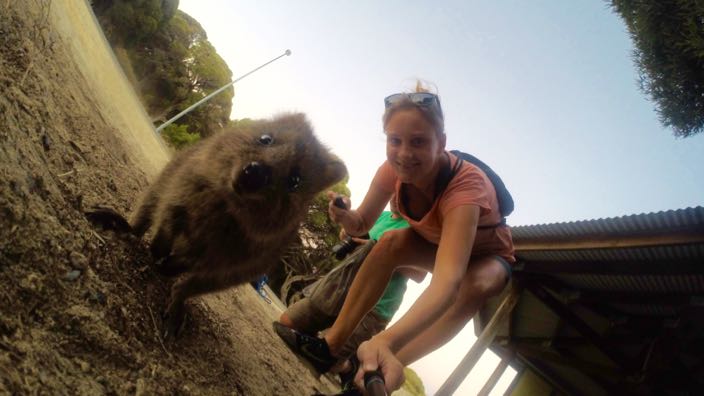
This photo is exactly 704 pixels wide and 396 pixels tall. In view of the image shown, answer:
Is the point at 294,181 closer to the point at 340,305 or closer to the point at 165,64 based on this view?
the point at 340,305

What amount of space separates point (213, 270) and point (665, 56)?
22.1 ft

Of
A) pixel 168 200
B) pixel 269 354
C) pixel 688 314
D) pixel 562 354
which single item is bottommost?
pixel 269 354

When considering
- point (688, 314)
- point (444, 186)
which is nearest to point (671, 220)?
point (688, 314)

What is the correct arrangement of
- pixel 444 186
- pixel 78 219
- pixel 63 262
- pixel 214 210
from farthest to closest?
pixel 444 186 < pixel 214 210 < pixel 78 219 < pixel 63 262

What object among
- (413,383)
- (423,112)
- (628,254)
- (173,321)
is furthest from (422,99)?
(413,383)

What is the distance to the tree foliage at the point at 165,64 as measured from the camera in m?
16.8

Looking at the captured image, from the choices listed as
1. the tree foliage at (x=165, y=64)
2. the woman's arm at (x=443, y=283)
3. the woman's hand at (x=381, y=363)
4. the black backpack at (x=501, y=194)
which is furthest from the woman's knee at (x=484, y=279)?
the tree foliage at (x=165, y=64)

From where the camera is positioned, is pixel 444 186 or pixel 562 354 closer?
pixel 444 186

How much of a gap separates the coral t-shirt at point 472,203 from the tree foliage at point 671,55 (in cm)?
426

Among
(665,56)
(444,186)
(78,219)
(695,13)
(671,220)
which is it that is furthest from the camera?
(665,56)

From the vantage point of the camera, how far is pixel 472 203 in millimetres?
2637

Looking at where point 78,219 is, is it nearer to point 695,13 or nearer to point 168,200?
point 168,200

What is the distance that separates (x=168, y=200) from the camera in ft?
9.11

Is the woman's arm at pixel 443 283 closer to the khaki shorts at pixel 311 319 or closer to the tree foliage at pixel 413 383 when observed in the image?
the khaki shorts at pixel 311 319
